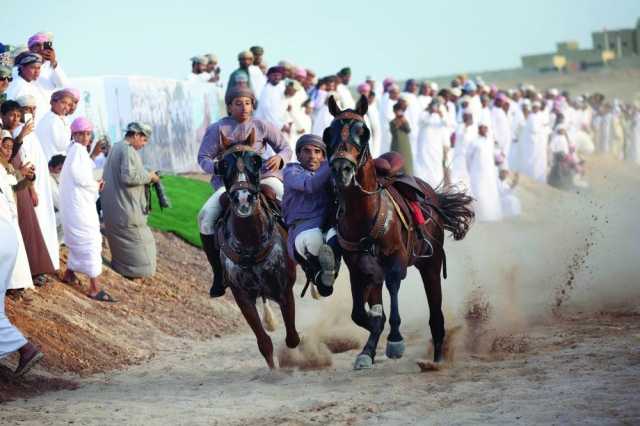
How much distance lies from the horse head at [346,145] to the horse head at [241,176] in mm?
928

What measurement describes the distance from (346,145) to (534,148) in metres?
26.6

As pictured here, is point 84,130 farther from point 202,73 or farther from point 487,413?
point 202,73

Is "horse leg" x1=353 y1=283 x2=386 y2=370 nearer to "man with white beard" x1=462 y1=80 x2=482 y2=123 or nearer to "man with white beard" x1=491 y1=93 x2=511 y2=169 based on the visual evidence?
"man with white beard" x1=462 y1=80 x2=482 y2=123

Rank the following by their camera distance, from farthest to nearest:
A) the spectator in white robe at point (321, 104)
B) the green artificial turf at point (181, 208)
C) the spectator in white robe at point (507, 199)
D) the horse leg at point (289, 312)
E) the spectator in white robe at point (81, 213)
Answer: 1. the spectator in white robe at point (507, 199)
2. the spectator in white robe at point (321, 104)
3. the green artificial turf at point (181, 208)
4. the spectator in white robe at point (81, 213)
5. the horse leg at point (289, 312)

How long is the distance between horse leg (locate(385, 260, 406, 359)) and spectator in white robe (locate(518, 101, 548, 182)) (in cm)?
2554

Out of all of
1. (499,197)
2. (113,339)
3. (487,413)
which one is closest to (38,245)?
(113,339)

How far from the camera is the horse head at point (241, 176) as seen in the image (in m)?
12.0

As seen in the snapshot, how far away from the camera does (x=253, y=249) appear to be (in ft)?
41.3

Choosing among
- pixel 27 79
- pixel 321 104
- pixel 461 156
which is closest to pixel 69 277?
pixel 27 79

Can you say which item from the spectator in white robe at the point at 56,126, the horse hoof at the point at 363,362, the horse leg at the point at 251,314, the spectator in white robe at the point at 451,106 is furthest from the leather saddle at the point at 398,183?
the spectator in white robe at the point at 451,106

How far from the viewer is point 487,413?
9.83m

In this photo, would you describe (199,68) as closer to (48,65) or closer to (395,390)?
(48,65)

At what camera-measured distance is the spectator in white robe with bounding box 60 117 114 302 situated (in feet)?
51.5

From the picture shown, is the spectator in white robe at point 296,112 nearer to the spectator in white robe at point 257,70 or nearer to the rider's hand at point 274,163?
the spectator in white robe at point 257,70
